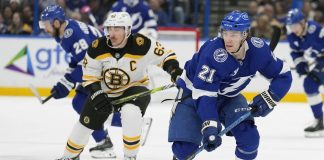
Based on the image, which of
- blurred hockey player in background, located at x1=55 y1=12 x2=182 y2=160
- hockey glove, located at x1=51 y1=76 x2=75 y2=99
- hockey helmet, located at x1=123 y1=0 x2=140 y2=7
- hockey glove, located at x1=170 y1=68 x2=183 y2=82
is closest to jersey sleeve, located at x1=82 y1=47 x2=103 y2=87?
blurred hockey player in background, located at x1=55 y1=12 x2=182 y2=160

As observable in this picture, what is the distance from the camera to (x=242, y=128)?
434cm

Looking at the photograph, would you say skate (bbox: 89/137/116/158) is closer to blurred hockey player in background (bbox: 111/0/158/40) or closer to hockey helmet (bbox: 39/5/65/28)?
hockey helmet (bbox: 39/5/65/28)

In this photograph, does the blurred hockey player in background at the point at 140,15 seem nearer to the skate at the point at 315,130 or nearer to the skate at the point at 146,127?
the skate at the point at 315,130

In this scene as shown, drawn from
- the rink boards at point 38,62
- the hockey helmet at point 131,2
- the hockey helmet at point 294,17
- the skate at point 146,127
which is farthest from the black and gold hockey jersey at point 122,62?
the rink boards at point 38,62

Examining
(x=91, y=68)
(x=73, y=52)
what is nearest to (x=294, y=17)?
(x=73, y=52)

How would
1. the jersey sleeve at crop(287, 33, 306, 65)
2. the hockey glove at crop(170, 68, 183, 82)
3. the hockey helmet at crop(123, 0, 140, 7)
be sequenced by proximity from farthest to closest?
1. the hockey helmet at crop(123, 0, 140, 7)
2. the jersey sleeve at crop(287, 33, 306, 65)
3. the hockey glove at crop(170, 68, 183, 82)

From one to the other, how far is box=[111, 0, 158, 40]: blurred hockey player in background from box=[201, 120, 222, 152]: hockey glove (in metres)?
5.22

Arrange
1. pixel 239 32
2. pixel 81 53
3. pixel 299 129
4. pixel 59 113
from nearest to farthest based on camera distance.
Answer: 1. pixel 239 32
2. pixel 81 53
3. pixel 299 129
4. pixel 59 113

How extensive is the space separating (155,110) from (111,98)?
138 inches

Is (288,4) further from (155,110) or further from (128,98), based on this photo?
(128,98)

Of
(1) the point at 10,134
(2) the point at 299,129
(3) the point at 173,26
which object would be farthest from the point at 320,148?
(3) the point at 173,26

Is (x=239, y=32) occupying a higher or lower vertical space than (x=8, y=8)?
higher

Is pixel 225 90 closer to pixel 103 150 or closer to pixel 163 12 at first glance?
pixel 103 150

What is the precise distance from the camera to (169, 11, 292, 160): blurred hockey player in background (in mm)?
4133
